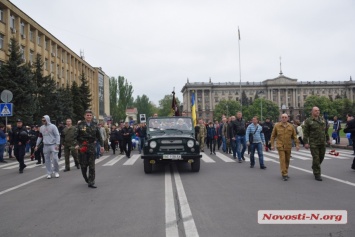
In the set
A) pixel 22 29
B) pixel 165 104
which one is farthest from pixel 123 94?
pixel 165 104

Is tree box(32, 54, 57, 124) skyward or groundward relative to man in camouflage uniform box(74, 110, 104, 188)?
skyward

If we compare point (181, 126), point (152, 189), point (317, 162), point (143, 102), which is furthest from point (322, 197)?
point (143, 102)

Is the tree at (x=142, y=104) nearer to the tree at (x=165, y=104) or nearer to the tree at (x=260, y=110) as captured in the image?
the tree at (x=260, y=110)

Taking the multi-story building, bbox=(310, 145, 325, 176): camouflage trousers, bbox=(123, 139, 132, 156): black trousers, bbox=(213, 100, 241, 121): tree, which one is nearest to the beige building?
bbox=(123, 139, 132, 156): black trousers

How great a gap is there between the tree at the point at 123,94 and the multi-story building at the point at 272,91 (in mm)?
68139

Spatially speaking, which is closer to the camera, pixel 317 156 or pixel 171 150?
pixel 317 156

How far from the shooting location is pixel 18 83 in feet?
90.0

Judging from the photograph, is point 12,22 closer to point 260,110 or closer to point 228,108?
point 260,110

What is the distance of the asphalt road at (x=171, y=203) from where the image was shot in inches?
187

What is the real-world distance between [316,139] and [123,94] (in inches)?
2782

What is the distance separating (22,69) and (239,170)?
74.5 ft

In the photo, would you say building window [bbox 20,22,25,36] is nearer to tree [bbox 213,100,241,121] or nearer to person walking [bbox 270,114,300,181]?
person walking [bbox 270,114,300,181]

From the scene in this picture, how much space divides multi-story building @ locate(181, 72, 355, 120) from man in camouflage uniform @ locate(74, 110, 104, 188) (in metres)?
135

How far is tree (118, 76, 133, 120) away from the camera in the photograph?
76.2 metres
